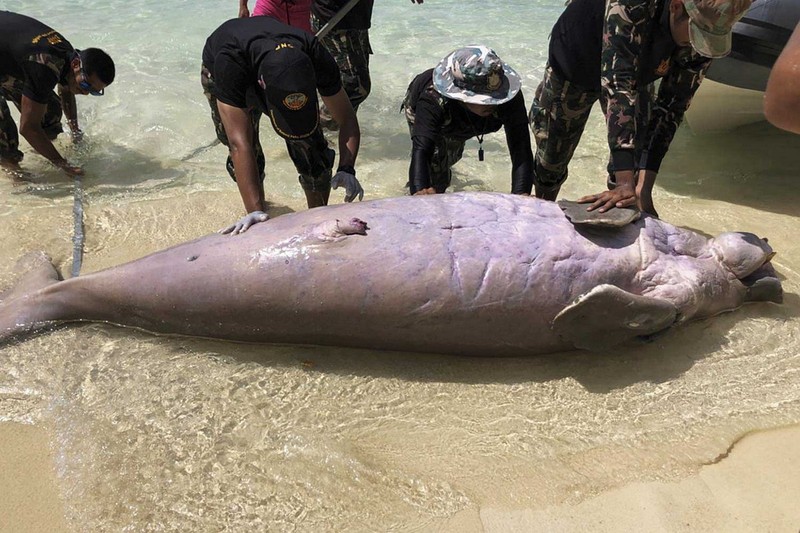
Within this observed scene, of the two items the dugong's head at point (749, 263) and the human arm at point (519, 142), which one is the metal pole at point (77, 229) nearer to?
the human arm at point (519, 142)

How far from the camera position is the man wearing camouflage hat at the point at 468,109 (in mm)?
4012

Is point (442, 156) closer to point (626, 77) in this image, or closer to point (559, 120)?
point (559, 120)

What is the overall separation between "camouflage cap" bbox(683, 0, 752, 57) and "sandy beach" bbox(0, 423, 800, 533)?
2.18 meters

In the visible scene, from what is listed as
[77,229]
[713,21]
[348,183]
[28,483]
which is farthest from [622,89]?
[77,229]

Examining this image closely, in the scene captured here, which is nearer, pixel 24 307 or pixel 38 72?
pixel 24 307

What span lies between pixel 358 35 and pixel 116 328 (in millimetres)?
3969

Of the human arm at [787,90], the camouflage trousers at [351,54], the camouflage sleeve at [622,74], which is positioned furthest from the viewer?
the camouflage trousers at [351,54]

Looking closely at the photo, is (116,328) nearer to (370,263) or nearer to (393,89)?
(370,263)

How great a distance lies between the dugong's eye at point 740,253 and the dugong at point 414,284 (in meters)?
0.13

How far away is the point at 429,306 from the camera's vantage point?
10.8 ft

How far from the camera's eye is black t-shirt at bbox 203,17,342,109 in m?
4.05

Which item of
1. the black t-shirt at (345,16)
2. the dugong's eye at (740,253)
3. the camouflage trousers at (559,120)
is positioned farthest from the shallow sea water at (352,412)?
the black t-shirt at (345,16)

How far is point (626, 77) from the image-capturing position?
3.54 metres

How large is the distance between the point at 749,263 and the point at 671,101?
1338 millimetres
